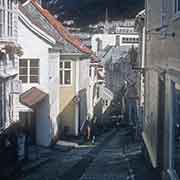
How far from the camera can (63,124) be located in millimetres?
32062

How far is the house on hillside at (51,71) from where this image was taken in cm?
2569

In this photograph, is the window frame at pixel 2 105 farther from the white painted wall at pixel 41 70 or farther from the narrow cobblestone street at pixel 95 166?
the white painted wall at pixel 41 70

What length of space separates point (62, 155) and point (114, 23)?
179 feet

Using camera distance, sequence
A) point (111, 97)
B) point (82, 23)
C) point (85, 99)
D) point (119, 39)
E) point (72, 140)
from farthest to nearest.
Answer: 1. point (82, 23)
2. point (119, 39)
3. point (111, 97)
4. point (85, 99)
5. point (72, 140)

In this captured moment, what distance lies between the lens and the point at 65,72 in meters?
32.3

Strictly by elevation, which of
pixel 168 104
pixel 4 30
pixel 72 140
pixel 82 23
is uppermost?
pixel 82 23

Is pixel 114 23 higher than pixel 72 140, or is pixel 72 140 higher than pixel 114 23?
pixel 114 23

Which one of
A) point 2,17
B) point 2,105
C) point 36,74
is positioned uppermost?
point 2,17

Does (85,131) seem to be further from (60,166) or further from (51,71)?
(60,166)

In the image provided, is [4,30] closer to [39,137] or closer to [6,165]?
[6,165]

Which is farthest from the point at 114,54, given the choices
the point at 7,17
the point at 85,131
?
the point at 7,17

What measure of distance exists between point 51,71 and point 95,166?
8.06 meters

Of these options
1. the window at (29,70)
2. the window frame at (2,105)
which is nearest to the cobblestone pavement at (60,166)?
the window frame at (2,105)

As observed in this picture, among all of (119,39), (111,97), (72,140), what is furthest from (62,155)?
(119,39)
